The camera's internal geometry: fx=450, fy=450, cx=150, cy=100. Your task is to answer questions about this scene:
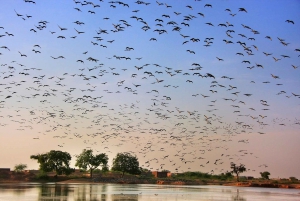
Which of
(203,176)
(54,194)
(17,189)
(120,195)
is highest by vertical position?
(203,176)

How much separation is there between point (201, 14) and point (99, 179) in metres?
102

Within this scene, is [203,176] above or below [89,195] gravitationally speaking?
above

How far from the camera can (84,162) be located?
459 feet

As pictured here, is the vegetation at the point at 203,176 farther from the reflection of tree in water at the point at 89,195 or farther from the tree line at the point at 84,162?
the reflection of tree in water at the point at 89,195

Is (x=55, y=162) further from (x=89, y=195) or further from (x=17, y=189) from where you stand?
(x=89, y=195)

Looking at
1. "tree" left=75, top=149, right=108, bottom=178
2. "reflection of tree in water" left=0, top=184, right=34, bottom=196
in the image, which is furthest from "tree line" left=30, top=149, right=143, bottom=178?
"reflection of tree in water" left=0, top=184, right=34, bottom=196

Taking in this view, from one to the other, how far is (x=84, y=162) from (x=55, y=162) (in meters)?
15.7

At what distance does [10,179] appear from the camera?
117875mm

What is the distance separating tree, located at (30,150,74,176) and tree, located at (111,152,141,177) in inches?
1041

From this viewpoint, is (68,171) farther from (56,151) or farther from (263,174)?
(263,174)

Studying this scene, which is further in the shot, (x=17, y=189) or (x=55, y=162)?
(x=55, y=162)

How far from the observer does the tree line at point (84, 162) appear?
125562mm

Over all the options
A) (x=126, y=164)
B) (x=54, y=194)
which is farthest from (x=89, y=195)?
(x=126, y=164)

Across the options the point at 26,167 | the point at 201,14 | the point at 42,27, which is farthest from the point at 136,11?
the point at 26,167
